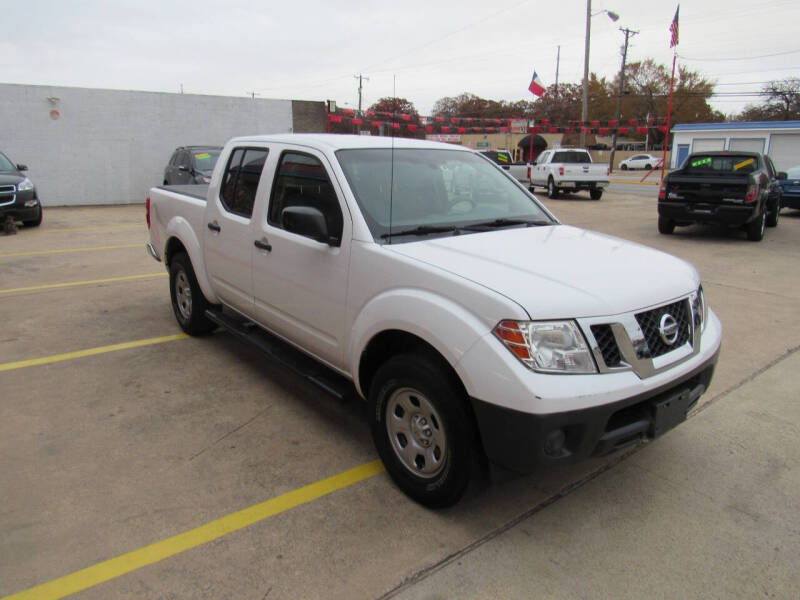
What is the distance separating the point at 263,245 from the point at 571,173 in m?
18.4

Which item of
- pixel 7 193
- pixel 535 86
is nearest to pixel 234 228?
pixel 7 193

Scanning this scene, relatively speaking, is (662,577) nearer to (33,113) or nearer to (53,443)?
(53,443)

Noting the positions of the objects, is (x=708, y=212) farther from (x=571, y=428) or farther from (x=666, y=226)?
(x=571, y=428)

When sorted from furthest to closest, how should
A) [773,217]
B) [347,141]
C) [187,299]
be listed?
[773,217], [187,299], [347,141]

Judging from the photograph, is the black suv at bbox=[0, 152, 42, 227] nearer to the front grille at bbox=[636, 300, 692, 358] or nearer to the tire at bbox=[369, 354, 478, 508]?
the tire at bbox=[369, 354, 478, 508]

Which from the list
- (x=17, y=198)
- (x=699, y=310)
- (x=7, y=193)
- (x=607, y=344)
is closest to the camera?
(x=607, y=344)

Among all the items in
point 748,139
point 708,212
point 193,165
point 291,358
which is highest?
point 748,139

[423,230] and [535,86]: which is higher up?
[535,86]

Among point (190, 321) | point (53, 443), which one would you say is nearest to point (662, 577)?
point (53, 443)

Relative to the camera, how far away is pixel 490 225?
369cm

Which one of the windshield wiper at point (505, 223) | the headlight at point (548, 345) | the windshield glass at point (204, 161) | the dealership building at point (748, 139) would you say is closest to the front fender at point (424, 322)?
the headlight at point (548, 345)

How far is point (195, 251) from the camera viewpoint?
5.14 meters

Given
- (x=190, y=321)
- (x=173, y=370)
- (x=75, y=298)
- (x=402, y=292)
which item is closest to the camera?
(x=402, y=292)

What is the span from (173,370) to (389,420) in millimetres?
2486
